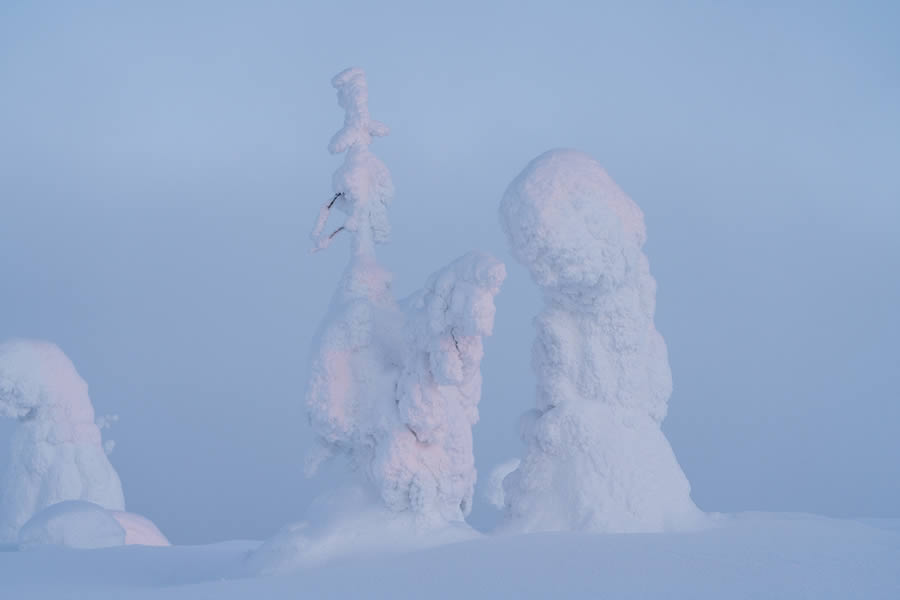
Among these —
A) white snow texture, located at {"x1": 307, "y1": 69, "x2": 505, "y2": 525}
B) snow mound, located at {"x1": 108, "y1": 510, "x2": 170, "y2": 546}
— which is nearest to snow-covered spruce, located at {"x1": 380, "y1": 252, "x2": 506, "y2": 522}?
white snow texture, located at {"x1": 307, "y1": 69, "x2": 505, "y2": 525}

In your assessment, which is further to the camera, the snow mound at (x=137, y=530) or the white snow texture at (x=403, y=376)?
the snow mound at (x=137, y=530)

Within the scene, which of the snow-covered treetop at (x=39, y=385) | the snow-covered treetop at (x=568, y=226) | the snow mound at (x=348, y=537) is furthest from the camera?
the snow-covered treetop at (x=39, y=385)

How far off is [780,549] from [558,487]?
158 centimetres

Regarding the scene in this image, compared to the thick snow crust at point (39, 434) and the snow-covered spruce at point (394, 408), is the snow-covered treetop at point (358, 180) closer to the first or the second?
the snow-covered spruce at point (394, 408)

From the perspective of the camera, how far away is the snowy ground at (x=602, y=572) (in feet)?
11.9

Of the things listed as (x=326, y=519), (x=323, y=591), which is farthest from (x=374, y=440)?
(x=323, y=591)

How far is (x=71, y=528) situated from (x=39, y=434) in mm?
1989

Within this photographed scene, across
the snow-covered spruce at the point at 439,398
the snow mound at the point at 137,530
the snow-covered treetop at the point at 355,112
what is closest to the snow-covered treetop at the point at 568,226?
A: the snow-covered spruce at the point at 439,398

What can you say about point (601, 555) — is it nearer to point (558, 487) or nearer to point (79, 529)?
point (558, 487)

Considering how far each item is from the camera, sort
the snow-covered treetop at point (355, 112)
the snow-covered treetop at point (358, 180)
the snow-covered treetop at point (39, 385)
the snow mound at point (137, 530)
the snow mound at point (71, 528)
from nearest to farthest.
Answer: the snow-covered treetop at point (358, 180)
the snow-covered treetop at point (355, 112)
the snow mound at point (71, 528)
the snow mound at point (137, 530)
the snow-covered treetop at point (39, 385)

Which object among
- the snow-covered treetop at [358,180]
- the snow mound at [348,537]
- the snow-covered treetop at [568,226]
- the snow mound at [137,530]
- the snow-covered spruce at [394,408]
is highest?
the snow-covered treetop at [358,180]

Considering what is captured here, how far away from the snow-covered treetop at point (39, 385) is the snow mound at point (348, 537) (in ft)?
15.7

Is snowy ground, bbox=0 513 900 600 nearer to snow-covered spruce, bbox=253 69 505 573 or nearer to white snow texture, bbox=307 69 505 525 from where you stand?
snow-covered spruce, bbox=253 69 505 573

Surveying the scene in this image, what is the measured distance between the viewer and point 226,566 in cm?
586
